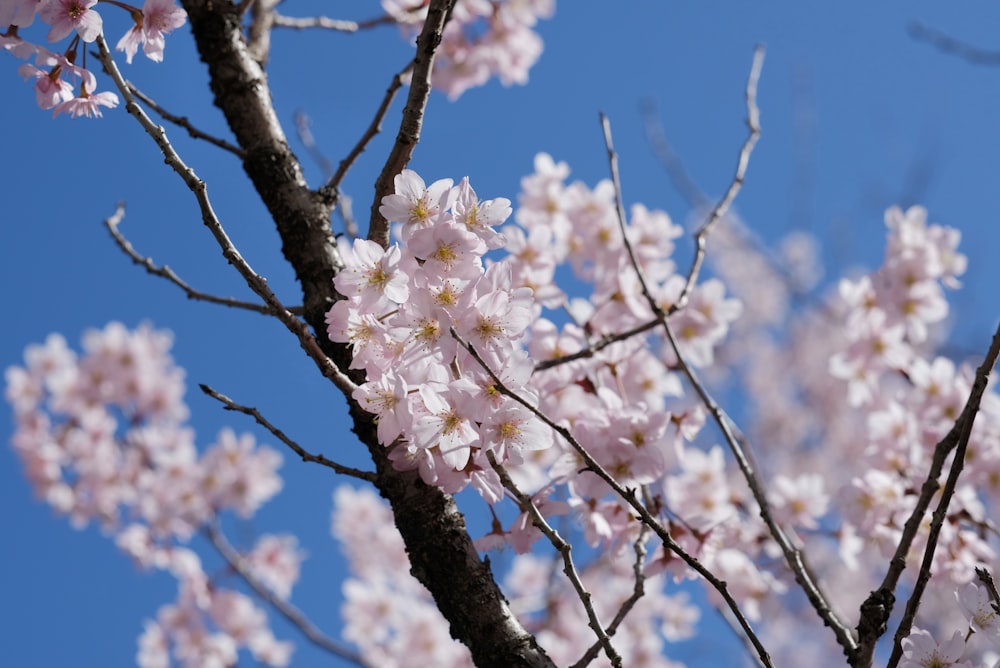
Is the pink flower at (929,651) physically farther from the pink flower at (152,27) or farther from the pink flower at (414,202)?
the pink flower at (152,27)

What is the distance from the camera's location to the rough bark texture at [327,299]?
4.53 ft

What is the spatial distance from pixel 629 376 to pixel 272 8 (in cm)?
123

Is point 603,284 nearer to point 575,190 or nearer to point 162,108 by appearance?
point 575,190

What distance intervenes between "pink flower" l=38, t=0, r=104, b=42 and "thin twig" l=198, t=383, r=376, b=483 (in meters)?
0.58

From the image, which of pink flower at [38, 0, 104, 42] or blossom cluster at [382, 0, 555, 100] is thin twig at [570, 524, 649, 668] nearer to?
pink flower at [38, 0, 104, 42]

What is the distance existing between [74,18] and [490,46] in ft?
6.54

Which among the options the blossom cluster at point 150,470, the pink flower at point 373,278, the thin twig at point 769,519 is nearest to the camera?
the pink flower at point 373,278

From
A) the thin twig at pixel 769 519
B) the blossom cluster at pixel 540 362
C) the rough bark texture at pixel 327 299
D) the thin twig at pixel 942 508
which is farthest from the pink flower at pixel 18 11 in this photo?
the thin twig at pixel 942 508

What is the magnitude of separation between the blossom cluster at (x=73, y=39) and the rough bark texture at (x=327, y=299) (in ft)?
0.87

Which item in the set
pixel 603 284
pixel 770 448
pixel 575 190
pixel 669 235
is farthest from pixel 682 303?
pixel 770 448

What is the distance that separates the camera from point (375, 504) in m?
6.69

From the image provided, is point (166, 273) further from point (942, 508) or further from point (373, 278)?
point (942, 508)

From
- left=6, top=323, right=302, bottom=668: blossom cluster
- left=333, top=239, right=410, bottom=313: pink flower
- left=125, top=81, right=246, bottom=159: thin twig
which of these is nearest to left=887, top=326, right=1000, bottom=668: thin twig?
left=333, top=239, right=410, bottom=313: pink flower

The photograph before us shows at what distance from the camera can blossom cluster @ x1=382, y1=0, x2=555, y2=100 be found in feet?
10.1
